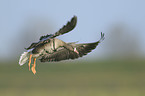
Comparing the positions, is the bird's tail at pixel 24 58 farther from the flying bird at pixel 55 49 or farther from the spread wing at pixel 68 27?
the spread wing at pixel 68 27

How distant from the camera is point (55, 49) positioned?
6.12m

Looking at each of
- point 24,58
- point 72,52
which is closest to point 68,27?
point 24,58

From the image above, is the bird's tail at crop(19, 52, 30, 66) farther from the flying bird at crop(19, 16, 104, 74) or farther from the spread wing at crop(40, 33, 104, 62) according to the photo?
the spread wing at crop(40, 33, 104, 62)

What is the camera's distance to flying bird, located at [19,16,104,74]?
5.61m

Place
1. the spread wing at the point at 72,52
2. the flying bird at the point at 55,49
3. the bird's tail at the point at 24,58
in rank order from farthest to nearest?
the spread wing at the point at 72,52, the bird's tail at the point at 24,58, the flying bird at the point at 55,49

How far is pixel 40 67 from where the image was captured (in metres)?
41.5

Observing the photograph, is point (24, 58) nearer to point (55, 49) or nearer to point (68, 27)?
point (55, 49)

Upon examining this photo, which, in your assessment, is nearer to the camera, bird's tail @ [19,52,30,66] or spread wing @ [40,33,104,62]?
bird's tail @ [19,52,30,66]

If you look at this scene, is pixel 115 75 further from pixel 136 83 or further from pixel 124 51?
pixel 124 51

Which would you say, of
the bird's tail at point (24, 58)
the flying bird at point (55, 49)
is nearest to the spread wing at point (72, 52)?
the flying bird at point (55, 49)

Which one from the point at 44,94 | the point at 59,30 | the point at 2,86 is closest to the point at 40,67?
the point at 2,86

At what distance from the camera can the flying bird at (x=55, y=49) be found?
221 inches

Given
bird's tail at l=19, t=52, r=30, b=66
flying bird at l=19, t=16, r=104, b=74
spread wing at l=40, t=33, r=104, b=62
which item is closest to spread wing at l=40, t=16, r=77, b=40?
flying bird at l=19, t=16, r=104, b=74

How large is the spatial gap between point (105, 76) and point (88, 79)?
89.5 inches
